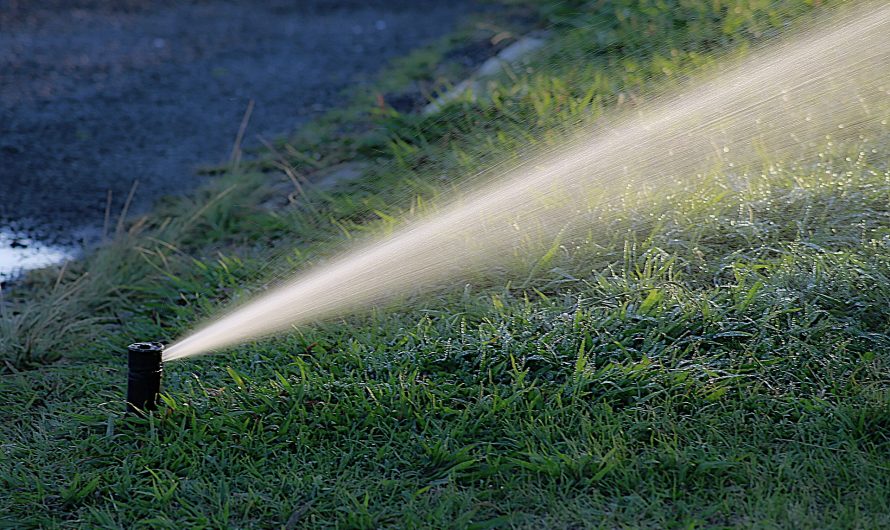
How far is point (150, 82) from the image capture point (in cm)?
726

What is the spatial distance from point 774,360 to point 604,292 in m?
0.60

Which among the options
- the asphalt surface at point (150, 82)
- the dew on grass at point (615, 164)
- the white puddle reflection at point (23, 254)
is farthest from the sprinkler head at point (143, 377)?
the asphalt surface at point (150, 82)

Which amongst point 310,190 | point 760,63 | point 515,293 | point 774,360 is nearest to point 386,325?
point 515,293

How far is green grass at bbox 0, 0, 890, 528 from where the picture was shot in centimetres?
235

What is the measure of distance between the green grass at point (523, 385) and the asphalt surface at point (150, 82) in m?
1.28

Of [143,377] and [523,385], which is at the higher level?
[143,377]

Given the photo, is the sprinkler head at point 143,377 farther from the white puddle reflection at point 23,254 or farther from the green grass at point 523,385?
the white puddle reflection at point 23,254

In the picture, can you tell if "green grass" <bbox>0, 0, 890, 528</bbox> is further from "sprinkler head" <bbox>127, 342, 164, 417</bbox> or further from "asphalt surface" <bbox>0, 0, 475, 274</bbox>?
"asphalt surface" <bbox>0, 0, 475, 274</bbox>

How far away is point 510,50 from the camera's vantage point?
615 centimetres

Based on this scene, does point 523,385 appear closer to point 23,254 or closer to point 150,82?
point 23,254

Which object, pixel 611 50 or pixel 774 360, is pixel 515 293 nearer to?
pixel 774 360

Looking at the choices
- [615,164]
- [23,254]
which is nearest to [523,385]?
[615,164]

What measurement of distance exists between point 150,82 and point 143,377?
513cm

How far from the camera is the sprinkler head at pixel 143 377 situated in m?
2.59
